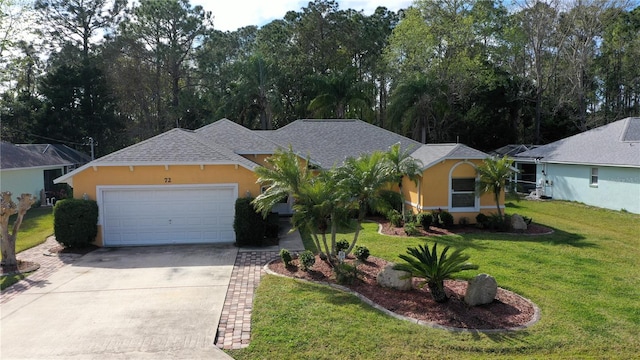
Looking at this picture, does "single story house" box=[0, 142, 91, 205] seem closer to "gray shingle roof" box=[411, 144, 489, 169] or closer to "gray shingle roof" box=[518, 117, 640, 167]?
"gray shingle roof" box=[411, 144, 489, 169]

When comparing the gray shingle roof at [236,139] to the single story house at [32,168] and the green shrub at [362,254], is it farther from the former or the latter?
the single story house at [32,168]

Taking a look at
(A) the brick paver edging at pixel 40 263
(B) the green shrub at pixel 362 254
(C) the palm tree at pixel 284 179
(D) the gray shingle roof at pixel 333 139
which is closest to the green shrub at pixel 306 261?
(B) the green shrub at pixel 362 254

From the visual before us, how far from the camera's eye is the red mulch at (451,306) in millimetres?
7390

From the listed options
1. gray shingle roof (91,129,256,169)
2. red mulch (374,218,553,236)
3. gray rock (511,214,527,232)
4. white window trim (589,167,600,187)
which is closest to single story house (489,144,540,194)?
white window trim (589,167,600,187)

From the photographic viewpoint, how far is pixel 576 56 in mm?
34656

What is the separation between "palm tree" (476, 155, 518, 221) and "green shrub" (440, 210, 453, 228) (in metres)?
1.54

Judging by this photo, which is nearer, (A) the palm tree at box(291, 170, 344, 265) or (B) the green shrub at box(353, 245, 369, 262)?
(A) the palm tree at box(291, 170, 344, 265)

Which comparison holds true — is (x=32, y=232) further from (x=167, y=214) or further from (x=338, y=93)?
(x=338, y=93)

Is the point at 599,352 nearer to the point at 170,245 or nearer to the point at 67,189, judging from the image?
the point at 170,245

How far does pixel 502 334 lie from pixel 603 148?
805 inches

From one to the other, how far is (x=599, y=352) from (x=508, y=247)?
708 cm

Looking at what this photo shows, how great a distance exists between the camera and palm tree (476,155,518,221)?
15.4 m

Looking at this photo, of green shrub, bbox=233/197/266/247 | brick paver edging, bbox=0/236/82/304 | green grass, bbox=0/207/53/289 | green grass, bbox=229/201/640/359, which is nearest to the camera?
green grass, bbox=229/201/640/359

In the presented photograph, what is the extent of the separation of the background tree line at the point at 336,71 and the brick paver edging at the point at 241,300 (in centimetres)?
2308
